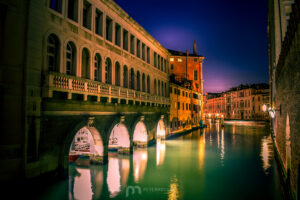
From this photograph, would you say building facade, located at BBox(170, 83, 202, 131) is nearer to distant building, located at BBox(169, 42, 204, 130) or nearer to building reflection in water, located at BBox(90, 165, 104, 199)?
distant building, located at BBox(169, 42, 204, 130)

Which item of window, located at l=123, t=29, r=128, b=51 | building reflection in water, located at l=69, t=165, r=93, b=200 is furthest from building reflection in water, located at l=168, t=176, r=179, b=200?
window, located at l=123, t=29, r=128, b=51

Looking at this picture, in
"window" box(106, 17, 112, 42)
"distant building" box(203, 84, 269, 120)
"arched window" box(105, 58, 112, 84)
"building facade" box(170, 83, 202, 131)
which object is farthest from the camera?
"distant building" box(203, 84, 269, 120)

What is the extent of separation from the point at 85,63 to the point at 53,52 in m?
2.75

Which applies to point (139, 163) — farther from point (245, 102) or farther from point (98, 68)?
point (245, 102)

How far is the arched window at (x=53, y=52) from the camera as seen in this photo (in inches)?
468

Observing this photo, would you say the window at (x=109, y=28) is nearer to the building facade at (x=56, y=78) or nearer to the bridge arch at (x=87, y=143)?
the building facade at (x=56, y=78)

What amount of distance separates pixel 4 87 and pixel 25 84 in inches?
33.0

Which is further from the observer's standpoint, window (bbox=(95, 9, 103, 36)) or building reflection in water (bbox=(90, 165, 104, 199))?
window (bbox=(95, 9, 103, 36))

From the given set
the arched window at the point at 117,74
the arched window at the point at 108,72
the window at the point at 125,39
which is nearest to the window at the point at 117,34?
the window at the point at 125,39

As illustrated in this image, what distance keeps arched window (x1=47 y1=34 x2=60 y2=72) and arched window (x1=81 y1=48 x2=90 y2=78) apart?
235cm

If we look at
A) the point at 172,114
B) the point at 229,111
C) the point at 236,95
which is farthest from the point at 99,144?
the point at 229,111

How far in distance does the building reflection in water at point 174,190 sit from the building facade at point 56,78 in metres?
6.03

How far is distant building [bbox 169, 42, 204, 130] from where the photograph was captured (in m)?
42.2

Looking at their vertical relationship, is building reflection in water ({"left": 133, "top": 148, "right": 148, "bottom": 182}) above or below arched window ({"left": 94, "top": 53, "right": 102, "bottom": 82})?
below
